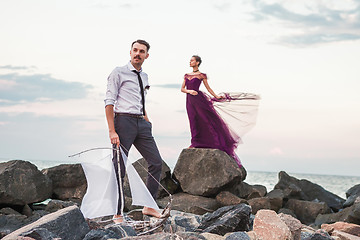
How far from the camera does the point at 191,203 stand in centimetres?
1089

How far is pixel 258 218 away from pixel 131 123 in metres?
2.16

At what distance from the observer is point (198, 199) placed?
11.1m

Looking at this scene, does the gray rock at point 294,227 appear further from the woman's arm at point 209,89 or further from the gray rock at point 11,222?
the woman's arm at point 209,89

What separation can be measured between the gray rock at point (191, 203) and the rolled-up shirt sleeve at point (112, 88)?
14.9 ft

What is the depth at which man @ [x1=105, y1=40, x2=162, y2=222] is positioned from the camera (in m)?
6.45

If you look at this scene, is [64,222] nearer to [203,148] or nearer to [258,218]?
[258,218]

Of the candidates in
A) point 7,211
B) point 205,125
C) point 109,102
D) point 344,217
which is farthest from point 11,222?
point 344,217

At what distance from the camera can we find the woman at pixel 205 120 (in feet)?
38.8

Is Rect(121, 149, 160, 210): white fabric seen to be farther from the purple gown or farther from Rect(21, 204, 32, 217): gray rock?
the purple gown

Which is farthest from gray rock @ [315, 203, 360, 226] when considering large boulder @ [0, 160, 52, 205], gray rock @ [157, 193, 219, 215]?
large boulder @ [0, 160, 52, 205]

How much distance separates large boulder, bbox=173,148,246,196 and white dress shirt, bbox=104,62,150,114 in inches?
196

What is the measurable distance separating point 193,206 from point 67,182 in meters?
2.78

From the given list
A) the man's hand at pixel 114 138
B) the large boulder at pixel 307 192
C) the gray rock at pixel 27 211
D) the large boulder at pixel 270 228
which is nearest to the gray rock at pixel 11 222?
the gray rock at pixel 27 211

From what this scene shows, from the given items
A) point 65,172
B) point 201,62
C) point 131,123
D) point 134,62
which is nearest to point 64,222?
point 131,123
